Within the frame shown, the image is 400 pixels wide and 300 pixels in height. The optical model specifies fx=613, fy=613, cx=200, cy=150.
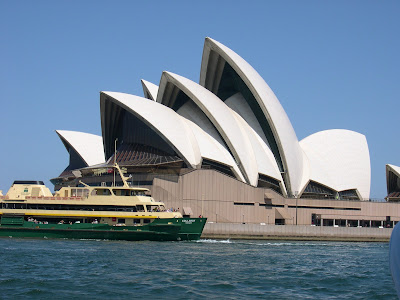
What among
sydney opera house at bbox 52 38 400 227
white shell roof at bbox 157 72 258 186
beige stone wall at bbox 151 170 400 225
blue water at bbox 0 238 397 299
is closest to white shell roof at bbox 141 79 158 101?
sydney opera house at bbox 52 38 400 227

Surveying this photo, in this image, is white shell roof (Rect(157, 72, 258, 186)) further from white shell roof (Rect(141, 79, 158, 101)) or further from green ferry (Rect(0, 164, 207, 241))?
green ferry (Rect(0, 164, 207, 241))

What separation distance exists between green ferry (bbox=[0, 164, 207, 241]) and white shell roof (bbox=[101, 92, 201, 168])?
40.5 feet

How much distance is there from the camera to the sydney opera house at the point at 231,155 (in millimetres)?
55500

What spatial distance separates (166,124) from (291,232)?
15078 millimetres

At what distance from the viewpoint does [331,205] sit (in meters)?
61.7

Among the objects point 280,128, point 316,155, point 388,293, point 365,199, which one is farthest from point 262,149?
point 388,293

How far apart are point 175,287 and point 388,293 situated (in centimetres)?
748

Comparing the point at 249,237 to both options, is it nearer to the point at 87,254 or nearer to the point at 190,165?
the point at 190,165

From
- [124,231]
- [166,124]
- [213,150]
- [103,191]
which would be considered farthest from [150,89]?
[124,231]

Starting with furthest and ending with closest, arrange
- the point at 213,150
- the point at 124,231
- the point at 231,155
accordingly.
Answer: the point at 231,155, the point at 213,150, the point at 124,231

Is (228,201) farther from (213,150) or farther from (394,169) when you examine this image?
(394,169)

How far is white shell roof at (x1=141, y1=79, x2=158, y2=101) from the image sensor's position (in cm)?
6894

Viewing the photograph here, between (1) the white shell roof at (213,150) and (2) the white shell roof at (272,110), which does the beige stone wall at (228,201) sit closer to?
(1) the white shell roof at (213,150)

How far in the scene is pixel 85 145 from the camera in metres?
73.4
